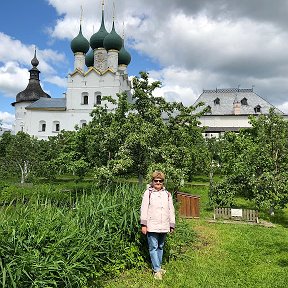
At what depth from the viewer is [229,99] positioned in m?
56.9

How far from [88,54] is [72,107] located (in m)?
8.49

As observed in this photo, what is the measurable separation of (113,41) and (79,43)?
531 centimetres

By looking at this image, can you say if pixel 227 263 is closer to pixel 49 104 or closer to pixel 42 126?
pixel 42 126

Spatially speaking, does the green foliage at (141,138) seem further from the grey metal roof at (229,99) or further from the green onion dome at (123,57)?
the grey metal roof at (229,99)

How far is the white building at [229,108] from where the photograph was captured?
A: 55.4 metres

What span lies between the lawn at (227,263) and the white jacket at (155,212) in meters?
0.87

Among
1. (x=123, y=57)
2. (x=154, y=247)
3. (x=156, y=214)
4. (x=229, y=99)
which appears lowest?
(x=154, y=247)

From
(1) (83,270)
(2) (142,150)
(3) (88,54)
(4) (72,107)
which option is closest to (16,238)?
(1) (83,270)

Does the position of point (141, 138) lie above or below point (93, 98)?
below

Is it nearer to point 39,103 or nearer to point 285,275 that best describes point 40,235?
point 285,275

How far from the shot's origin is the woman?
5.98 m

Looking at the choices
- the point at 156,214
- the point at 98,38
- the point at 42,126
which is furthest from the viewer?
the point at 42,126

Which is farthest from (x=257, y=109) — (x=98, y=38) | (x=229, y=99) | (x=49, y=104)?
(x=49, y=104)

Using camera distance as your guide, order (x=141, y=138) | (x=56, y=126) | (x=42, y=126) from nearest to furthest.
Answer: (x=141, y=138), (x=56, y=126), (x=42, y=126)
